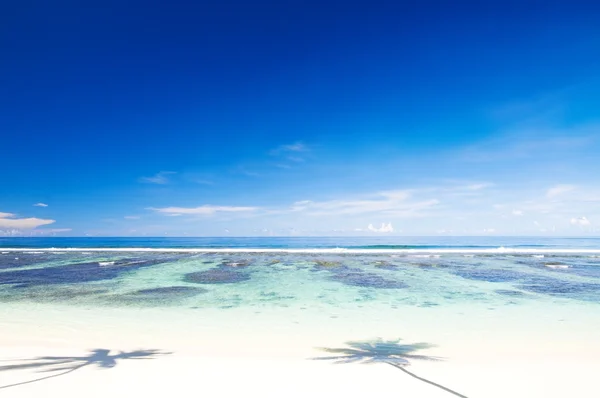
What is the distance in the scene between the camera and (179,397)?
5.76 m

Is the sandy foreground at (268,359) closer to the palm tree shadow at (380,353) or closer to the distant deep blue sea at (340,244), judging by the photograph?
the palm tree shadow at (380,353)

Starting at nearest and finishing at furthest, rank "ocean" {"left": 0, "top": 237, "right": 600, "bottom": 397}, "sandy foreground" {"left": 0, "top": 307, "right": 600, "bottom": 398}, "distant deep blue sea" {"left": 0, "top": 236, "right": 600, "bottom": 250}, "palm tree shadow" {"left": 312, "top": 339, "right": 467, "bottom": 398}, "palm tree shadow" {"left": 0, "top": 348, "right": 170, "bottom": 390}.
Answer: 1. "sandy foreground" {"left": 0, "top": 307, "right": 600, "bottom": 398}
2. "palm tree shadow" {"left": 0, "top": 348, "right": 170, "bottom": 390}
3. "palm tree shadow" {"left": 312, "top": 339, "right": 467, "bottom": 398}
4. "ocean" {"left": 0, "top": 237, "right": 600, "bottom": 397}
5. "distant deep blue sea" {"left": 0, "top": 236, "right": 600, "bottom": 250}

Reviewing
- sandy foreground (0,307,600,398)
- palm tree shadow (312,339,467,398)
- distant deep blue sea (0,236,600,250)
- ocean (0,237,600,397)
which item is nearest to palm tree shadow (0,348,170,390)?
sandy foreground (0,307,600,398)

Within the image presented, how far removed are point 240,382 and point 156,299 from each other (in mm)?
10708

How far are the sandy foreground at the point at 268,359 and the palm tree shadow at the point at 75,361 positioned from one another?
0.07 feet

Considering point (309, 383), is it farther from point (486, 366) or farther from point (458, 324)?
point (458, 324)

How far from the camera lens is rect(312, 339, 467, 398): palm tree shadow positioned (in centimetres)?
736

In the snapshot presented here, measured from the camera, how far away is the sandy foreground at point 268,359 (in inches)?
237

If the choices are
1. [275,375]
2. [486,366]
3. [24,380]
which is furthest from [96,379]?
[486,366]

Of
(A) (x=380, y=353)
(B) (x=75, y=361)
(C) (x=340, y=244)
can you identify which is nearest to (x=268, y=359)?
(A) (x=380, y=353)

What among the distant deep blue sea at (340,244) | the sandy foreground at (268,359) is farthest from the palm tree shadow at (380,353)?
the distant deep blue sea at (340,244)

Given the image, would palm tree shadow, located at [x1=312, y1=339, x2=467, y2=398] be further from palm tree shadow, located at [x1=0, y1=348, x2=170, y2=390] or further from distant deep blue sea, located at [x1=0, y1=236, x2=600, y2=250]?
distant deep blue sea, located at [x1=0, y1=236, x2=600, y2=250]

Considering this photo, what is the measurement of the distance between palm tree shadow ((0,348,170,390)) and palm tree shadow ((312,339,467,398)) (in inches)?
163

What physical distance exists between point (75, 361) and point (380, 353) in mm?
6783
